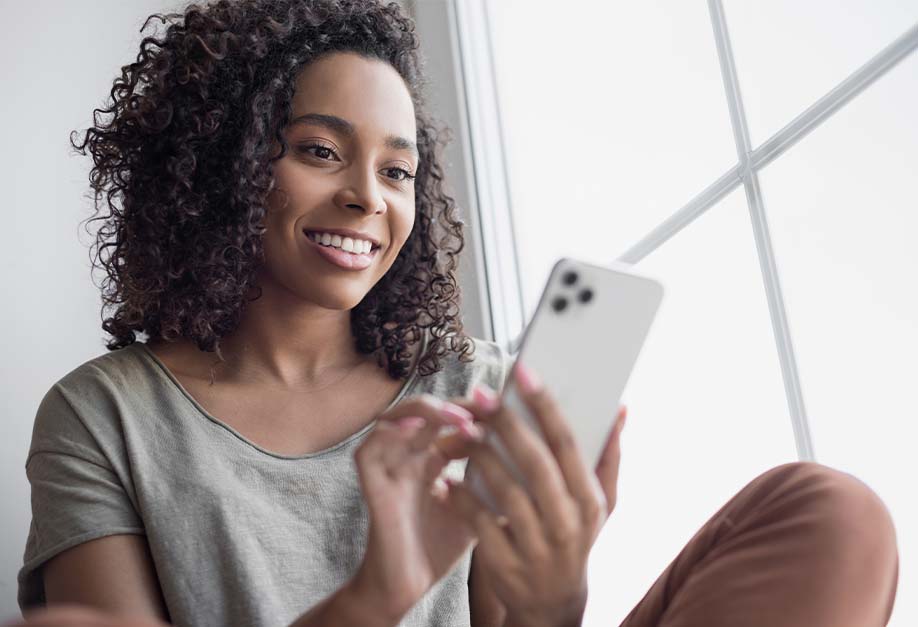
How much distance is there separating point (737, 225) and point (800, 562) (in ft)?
2.08

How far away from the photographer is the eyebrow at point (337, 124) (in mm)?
1116

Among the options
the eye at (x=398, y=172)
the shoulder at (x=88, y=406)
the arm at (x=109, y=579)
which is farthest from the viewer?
the eye at (x=398, y=172)

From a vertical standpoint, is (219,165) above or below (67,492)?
above

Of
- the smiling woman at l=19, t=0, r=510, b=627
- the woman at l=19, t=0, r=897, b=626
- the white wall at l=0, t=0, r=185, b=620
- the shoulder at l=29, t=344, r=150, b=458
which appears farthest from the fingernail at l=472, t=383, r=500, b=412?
the white wall at l=0, t=0, r=185, b=620

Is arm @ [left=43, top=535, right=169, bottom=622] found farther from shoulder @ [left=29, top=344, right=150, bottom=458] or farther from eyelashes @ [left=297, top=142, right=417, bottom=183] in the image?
eyelashes @ [left=297, top=142, right=417, bottom=183]

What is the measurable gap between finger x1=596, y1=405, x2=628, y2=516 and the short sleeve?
1.71 feet

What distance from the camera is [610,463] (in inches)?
29.8

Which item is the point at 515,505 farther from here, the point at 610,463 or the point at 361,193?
the point at 361,193

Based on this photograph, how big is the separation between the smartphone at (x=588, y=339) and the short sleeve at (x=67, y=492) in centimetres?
47

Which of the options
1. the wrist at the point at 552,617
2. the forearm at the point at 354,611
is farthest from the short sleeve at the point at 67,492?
the wrist at the point at 552,617

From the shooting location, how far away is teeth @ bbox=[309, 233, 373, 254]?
1098 millimetres

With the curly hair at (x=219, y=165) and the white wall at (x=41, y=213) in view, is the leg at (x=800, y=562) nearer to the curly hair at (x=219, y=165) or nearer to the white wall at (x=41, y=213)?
the curly hair at (x=219, y=165)

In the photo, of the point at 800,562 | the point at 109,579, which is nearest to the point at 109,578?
the point at 109,579

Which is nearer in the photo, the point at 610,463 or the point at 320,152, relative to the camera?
the point at 610,463
